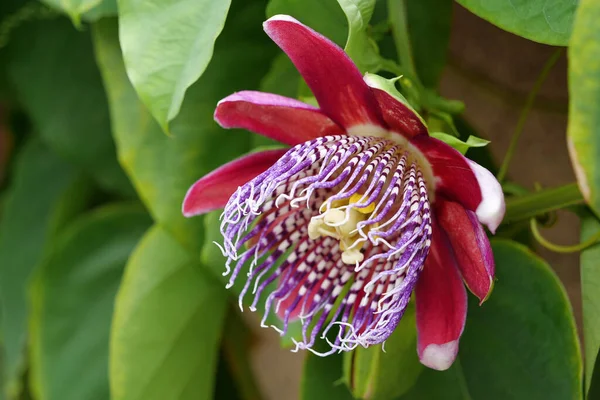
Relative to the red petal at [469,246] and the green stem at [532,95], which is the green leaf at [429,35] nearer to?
the green stem at [532,95]

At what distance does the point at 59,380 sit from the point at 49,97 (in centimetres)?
42

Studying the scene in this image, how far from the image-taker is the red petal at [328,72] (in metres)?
0.49

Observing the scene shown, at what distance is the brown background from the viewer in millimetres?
726

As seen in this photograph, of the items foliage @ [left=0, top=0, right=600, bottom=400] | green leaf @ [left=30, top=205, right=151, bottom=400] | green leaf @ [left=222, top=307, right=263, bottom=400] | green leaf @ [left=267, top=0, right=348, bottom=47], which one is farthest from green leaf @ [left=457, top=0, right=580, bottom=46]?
green leaf @ [left=222, top=307, right=263, bottom=400]

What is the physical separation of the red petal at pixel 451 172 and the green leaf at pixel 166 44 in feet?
0.57

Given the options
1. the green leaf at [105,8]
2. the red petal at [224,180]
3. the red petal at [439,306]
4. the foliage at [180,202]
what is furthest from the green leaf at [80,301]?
the red petal at [439,306]

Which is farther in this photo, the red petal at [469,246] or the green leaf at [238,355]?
the green leaf at [238,355]

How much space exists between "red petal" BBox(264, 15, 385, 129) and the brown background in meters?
0.28

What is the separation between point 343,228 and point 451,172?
0.29 feet

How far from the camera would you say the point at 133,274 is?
2.56ft

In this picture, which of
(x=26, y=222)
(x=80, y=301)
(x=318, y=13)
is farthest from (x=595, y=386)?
(x=26, y=222)

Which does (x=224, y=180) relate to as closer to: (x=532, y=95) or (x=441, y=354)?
(x=441, y=354)

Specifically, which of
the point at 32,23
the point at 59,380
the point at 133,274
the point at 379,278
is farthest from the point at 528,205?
the point at 32,23

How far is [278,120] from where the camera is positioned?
1.84ft
